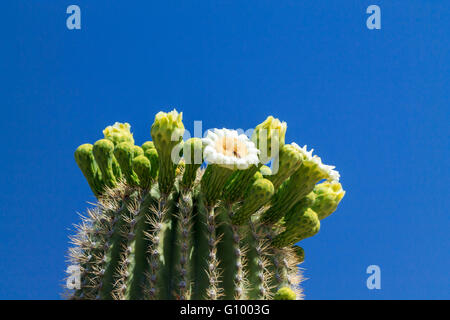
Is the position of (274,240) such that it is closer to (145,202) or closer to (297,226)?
(297,226)

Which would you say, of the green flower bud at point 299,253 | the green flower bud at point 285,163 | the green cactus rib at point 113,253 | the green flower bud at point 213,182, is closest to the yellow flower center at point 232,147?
the green flower bud at point 213,182

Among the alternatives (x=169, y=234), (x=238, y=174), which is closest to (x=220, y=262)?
(x=169, y=234)

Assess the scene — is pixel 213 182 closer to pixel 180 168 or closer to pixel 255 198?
pixel 255 198

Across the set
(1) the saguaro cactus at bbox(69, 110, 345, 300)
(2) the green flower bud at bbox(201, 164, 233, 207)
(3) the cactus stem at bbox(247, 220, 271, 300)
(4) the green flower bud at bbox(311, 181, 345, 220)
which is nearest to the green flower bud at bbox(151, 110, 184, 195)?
(1) the saguaro cactus at bbox(69, 110, 345, 300)

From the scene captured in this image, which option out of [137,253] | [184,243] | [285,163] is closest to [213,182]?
[184,243]

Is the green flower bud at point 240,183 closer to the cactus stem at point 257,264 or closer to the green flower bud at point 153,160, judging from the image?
the cactus stem at point 257,264

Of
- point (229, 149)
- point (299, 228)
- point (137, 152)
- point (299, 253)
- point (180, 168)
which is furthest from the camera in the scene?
point (299, 253)
